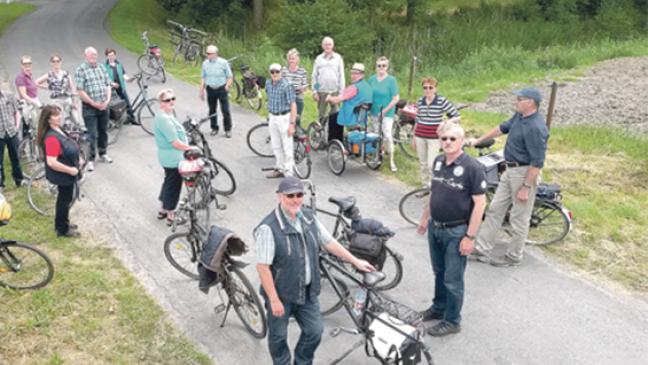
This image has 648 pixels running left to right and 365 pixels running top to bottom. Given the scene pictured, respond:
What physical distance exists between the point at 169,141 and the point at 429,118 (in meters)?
3.68

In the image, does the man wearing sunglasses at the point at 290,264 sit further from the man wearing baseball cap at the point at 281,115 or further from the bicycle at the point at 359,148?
the bicycle at the point at 359,148

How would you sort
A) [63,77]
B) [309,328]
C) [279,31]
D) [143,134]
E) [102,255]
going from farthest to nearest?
[279,31] → [143,134] → [63,77] → [102,255] → [309,328]

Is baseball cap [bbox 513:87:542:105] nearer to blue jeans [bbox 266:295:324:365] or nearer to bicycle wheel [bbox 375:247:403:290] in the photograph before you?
bicycle wheel [bbox 375:247:403:290]

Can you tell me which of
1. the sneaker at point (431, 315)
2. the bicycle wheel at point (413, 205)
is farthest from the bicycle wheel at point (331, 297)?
the bicycle wheel at point (413, 205)

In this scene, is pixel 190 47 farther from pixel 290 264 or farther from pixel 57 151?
pixel 290 264

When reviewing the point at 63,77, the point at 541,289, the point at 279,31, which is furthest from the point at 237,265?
the point at 279,31

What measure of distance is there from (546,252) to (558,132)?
566cm

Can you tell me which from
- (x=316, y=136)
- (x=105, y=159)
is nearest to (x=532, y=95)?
(x=316, y=136)

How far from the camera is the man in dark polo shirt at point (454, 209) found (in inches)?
201

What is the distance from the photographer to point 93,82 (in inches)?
380

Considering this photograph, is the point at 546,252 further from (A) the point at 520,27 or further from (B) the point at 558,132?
(A) the point at 520,27

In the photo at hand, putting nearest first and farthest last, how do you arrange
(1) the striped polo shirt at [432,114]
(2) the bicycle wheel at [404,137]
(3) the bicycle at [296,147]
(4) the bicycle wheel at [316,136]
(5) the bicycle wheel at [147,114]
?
(1) the striped polo shirt at [432,114] → (3) the bicycle at [296,147] → (4) the bicycle wheel at [316,136] → (2) the bicycle wheel at [404,137] → (5) the bicycle wheel at [147,114]

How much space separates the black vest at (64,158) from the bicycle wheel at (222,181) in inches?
85.5

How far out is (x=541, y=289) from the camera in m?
6.43
